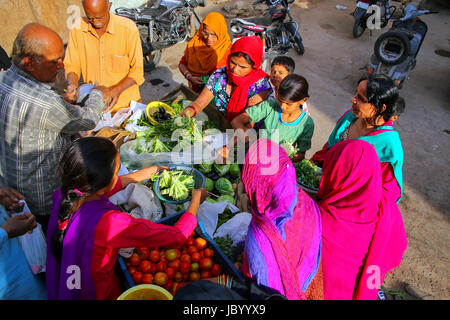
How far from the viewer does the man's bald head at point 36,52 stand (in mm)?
1882

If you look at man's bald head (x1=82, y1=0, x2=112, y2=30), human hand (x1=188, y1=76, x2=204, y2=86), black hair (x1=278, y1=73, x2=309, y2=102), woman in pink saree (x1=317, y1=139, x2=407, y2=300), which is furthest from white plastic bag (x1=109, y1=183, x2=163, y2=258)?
human hand (x1=188, y1=76, x2=204, y2=86)

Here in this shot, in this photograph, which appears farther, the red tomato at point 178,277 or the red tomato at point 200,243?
the red tomato at point 200,243

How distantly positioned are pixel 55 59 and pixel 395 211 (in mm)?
2871

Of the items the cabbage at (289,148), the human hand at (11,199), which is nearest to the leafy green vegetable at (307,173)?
the cabbage at (289,148)

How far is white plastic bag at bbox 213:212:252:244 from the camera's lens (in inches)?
92.8

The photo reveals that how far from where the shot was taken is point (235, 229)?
239 cm

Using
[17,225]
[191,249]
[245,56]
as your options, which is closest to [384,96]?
[245,56]

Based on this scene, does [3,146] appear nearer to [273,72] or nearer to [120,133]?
[120,133]

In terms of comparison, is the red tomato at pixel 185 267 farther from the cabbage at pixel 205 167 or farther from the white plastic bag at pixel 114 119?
the white plastic bag at pixel 114 119

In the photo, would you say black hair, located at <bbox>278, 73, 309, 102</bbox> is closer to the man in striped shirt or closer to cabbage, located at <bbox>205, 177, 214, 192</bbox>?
cabbage, located at <bbox>205, 177, 214, 192</bbox>

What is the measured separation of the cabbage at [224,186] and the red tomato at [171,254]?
2.64 feet

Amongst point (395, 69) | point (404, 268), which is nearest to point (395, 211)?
point (404, 268)

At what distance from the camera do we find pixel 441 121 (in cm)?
558

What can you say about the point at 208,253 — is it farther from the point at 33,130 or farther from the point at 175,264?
the point at 33,130
